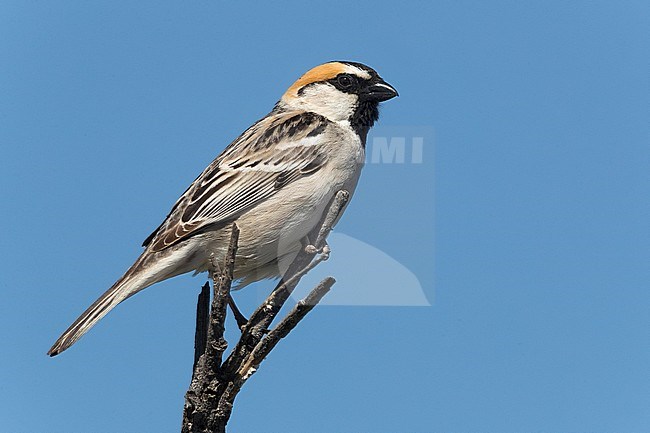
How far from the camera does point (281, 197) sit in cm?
588

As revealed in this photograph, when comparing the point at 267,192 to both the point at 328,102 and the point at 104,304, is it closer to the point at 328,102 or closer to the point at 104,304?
the point at 328,102

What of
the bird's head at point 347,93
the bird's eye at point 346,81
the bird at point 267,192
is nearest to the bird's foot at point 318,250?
the bird at point 267,192

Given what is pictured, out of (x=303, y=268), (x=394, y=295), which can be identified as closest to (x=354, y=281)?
(x=394, y=295)

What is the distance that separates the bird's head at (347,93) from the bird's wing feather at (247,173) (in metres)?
0.18

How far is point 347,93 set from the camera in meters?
6.66

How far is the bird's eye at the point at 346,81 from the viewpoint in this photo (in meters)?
6.68

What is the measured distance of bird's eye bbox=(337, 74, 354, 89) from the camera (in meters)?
6.68

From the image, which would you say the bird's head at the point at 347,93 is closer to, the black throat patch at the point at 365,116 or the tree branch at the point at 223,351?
the black throat patch at the point at 365,116

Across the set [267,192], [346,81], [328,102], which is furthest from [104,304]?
[346,81]

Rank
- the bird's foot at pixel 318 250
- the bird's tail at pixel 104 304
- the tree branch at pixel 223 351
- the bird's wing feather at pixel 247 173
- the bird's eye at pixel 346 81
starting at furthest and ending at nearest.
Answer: the bird's eye at pixel 346 81 → the bird's wing feather at pixel 247 173 → the bird's tail at pixel 104 304 → the bird's foot at pixel 318 250 → the tree branch at pixel 223 351

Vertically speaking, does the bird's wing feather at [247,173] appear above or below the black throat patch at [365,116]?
below

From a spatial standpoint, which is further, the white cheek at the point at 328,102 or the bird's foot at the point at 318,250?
the white cheek at the point at 328,102

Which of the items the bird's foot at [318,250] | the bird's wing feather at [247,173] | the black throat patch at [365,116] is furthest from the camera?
the black throat patch at [365,116]

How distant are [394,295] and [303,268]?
79 cm
